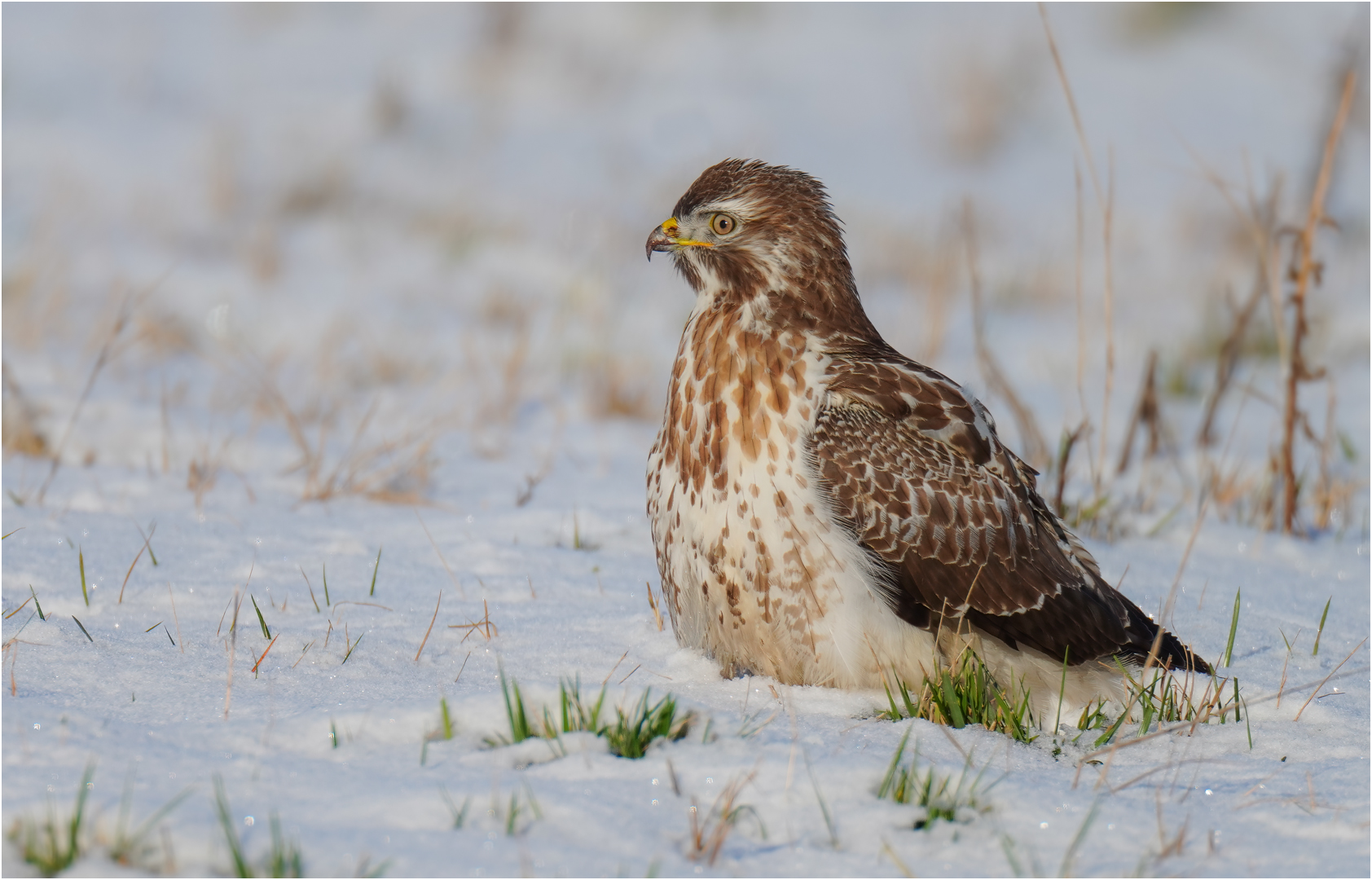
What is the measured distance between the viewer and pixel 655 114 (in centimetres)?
1694

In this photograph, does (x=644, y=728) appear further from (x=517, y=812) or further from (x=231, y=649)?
(x=231, y=649)

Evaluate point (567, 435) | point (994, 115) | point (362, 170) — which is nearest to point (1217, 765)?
point (567, 435)

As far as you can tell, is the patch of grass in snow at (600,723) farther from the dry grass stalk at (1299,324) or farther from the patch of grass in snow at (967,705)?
the dry grass stalk at (1299,324)

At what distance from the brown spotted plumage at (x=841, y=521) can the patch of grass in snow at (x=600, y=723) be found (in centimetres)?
55

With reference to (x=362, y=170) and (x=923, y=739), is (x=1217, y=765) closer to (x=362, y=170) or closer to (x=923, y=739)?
(x=923, y=739)

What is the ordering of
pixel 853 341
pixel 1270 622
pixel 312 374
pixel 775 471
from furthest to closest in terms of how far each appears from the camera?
1. pixel 312 374
2. pixel 1270 622
3. pixel 853 341
4. pixel 775 471

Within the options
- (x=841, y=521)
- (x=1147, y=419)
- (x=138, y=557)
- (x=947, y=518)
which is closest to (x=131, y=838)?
(x=138, y=557)

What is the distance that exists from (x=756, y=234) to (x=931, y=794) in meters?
1.71

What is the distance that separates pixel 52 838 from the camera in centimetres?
205

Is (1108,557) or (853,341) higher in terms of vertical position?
(853,341)

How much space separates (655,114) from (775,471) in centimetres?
1447

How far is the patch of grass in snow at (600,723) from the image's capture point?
8.55 ft

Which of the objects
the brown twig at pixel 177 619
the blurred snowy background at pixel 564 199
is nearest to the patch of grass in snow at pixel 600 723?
the brown twig at pixel 177 619

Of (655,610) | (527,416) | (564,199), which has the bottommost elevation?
(655,610)
